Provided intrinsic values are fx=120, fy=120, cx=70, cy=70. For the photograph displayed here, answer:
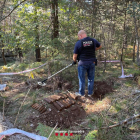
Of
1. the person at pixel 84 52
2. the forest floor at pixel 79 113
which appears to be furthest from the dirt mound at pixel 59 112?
the person at pixel 84 52

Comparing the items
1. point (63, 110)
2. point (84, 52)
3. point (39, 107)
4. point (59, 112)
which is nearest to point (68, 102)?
point (63, 110)

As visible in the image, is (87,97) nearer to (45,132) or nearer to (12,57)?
(45,132)

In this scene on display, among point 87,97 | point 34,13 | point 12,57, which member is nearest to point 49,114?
point 87,97

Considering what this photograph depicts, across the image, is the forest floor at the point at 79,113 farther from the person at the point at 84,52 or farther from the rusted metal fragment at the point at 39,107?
the person at the point at 84,52

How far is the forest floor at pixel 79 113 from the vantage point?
2.32m

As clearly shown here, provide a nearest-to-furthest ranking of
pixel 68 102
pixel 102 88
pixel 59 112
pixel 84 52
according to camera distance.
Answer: pixel 59 112
pixel 84 52
pixel 68 102
pixel 102 88

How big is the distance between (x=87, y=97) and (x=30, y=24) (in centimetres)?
437

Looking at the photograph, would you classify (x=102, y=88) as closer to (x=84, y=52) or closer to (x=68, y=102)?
(x=68, y=102)

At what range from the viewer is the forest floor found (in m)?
2.32

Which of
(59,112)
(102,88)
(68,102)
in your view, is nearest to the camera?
(59,112)

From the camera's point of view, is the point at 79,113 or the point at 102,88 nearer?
the point at 79,113

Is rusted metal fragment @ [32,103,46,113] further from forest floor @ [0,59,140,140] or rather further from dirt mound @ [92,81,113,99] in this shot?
dirt mound @ [92,81,113,99]

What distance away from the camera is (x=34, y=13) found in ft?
19.4

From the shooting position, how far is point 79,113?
3.77m
